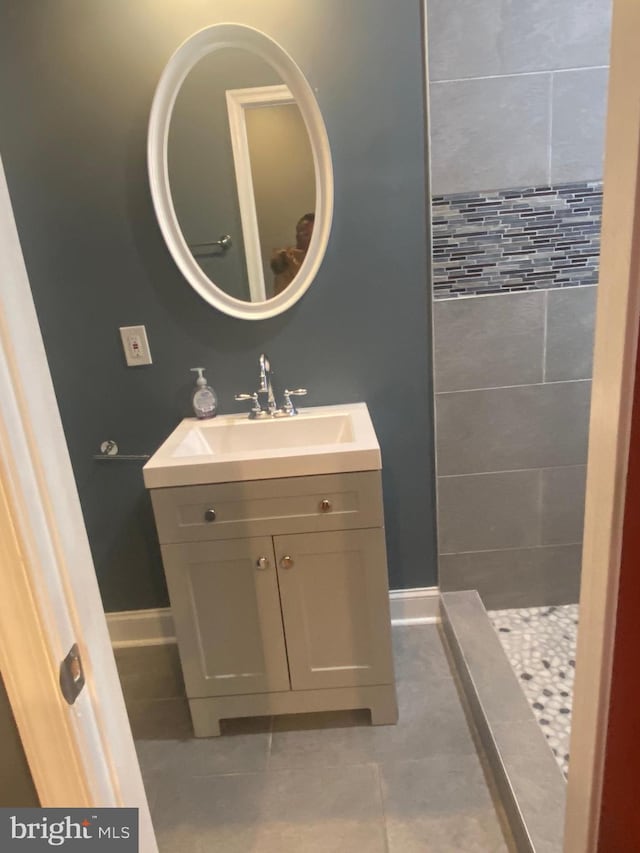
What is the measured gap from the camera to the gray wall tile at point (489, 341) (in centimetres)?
182

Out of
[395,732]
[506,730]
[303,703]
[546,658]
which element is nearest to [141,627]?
[303,703]

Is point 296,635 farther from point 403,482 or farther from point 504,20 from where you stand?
point 504,20

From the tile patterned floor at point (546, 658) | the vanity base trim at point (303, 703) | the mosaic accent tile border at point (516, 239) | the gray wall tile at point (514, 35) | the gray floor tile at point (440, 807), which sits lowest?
the gray floor tile at point (440, 807)

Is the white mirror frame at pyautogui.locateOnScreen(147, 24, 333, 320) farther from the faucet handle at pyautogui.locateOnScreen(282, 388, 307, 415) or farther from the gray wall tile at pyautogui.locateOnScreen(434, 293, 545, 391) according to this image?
Result: the gray wall tile at pyautogui.locateOnScreen(434, 293, 545, 391)

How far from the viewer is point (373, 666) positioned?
1.68m

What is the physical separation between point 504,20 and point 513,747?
191cm

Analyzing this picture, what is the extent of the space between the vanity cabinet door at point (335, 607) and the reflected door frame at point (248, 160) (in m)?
0.79

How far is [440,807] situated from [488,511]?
895 mm

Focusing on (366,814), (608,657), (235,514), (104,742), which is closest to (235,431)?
(235,514)

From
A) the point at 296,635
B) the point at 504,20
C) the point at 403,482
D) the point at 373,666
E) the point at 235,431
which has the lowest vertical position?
the point at 373,666

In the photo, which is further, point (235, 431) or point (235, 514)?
point (235, 431)

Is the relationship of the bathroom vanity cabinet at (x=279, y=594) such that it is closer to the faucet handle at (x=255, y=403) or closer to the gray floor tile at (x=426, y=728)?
the gray floor tile at (x=426, y=728)

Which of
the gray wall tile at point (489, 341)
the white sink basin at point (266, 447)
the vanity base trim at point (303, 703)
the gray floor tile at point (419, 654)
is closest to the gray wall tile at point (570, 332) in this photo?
the gray wall tile at point (489, 341)

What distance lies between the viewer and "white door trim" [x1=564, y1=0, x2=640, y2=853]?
0.54 metres
